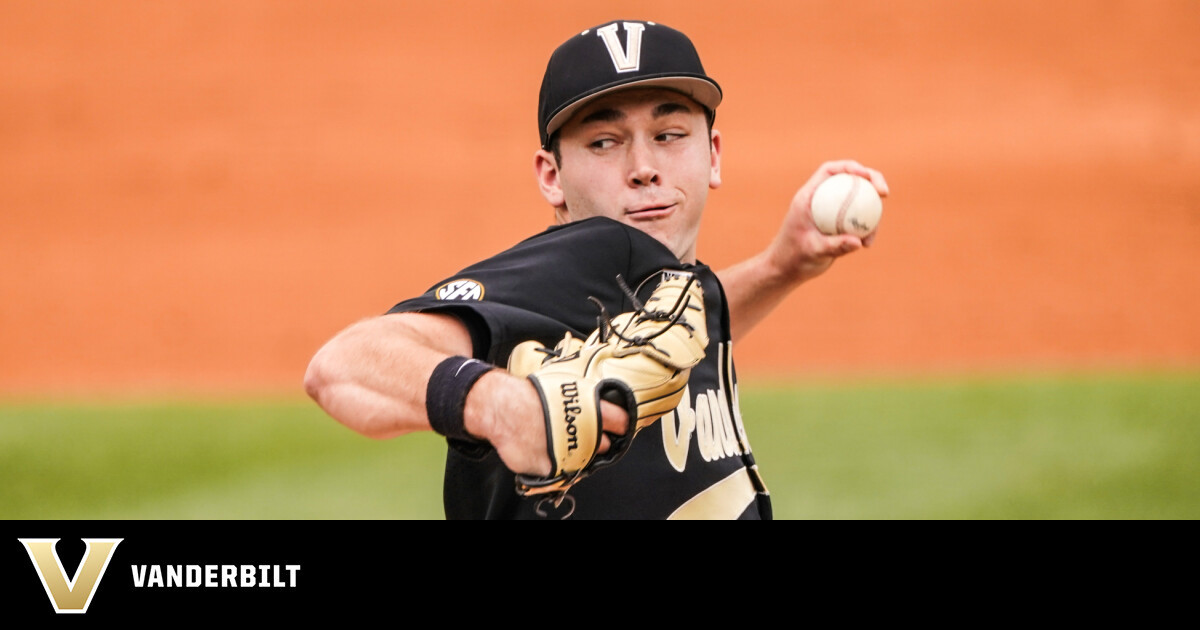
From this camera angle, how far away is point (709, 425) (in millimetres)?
2455

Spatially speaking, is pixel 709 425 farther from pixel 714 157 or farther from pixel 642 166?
pixel 714 157

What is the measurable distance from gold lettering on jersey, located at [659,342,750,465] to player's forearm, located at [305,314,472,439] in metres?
0.58

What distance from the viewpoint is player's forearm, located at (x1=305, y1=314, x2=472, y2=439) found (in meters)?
1.80

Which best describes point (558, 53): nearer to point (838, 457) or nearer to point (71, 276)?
point (838, 457)

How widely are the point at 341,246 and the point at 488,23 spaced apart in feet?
11.6

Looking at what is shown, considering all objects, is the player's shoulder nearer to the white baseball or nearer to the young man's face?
the young man's face

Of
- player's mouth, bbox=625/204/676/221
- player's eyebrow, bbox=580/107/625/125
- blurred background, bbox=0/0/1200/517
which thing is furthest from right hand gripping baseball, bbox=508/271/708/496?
blurred background, bbox=0/0/1200/517

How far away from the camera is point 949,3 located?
1505 cm

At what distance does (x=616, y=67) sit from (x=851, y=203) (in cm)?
79

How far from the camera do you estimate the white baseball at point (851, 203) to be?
2846 mm

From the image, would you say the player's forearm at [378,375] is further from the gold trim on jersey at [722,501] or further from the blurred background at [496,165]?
the blurred background at [496,165]

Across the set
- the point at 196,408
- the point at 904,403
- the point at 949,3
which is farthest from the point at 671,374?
the point at 949,3

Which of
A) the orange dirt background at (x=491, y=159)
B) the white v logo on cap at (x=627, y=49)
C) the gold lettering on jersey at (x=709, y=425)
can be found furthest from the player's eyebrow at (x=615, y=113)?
the orange dirt background at (x=491, y=159)

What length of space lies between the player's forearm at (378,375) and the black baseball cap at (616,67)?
71 cm
